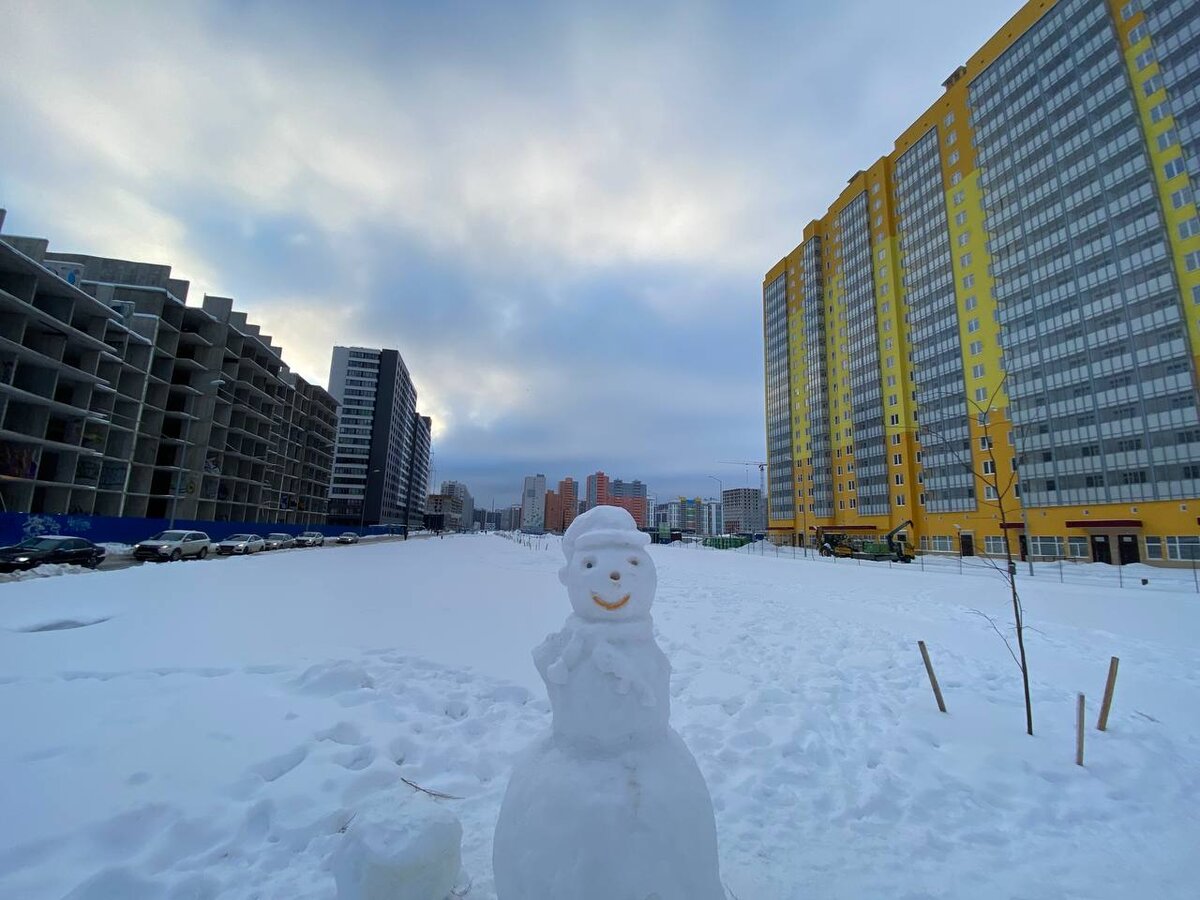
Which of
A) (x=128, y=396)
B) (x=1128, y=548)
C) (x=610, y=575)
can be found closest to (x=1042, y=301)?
(x=1128, y=548)

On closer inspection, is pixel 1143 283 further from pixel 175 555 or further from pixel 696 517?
pixel 696 517

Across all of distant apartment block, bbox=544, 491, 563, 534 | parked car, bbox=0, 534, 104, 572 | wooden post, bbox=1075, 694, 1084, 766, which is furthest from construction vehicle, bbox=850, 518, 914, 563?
distant apartment block, bbox=544, 491, 563, 534

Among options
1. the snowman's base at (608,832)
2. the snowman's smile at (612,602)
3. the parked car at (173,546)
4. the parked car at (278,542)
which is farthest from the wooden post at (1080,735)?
the parked car at (278,542)

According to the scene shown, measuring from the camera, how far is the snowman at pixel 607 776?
2311 mm

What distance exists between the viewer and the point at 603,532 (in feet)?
10.0

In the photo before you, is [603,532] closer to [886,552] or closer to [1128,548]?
[886,552]

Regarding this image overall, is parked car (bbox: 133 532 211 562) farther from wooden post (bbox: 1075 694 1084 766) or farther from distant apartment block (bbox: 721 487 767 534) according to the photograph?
distant apartment block (bbox: 721 487 767 534)

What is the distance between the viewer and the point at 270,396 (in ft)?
181

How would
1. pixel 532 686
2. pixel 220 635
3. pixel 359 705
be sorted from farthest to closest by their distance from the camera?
pixel 220 635
pixel 532 686
pixel 359 705

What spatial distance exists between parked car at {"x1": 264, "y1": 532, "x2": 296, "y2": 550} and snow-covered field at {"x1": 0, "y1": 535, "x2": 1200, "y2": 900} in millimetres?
32678

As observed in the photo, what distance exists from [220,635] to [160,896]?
217 inches

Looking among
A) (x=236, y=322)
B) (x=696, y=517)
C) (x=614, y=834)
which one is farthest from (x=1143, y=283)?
(x=696, y=517)

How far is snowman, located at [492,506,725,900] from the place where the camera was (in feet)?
7.58

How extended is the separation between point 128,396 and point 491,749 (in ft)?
157
